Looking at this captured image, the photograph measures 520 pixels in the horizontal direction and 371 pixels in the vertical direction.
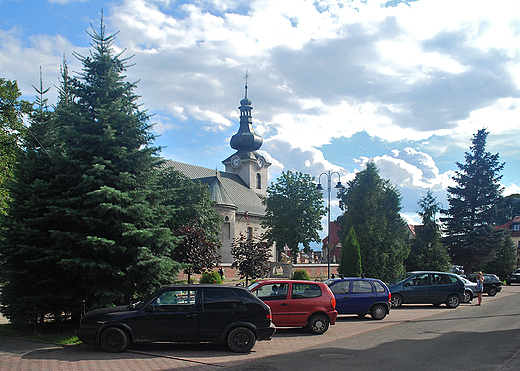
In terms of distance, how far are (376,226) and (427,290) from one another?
1028cm

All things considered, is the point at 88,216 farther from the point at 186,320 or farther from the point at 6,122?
the point at 6,122

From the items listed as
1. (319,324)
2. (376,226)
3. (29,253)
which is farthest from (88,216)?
(376,226)

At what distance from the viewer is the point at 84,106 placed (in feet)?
43.3

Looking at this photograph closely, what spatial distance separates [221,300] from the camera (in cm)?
1027

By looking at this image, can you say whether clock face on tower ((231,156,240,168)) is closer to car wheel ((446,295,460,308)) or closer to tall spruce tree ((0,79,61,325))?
car wheel ((446,295,460,308))

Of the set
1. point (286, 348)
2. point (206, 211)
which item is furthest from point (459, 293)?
point (206, 211)

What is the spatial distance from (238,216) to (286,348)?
51.5m

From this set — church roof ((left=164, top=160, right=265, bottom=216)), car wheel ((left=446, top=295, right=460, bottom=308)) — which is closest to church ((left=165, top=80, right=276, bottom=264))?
church roof ((left=164, top=160, right=265, bottom=216))

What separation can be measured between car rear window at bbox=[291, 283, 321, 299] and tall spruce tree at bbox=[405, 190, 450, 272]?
84.1 ft

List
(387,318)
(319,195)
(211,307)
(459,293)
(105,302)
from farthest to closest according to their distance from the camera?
(319,195) < (459,293) < (387,318) < (105,302) < (211,307)

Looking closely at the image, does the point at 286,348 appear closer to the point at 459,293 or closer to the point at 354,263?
the point at 459,293

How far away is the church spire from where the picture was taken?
7356cm

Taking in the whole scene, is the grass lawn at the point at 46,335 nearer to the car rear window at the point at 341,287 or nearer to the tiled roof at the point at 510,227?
the car rear window at the point at 341,287

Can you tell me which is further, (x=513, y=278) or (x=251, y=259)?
(x=513, y=278)
